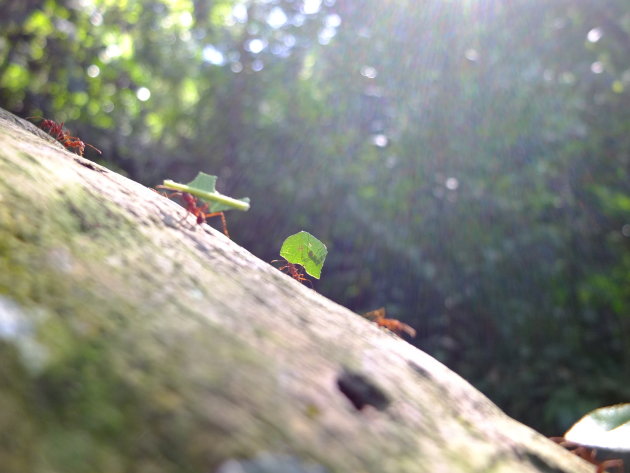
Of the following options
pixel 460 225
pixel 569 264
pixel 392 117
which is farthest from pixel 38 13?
pixel 569 264

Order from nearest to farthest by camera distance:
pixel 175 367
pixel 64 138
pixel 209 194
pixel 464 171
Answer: pixel 175 367
pixel 209 194
pixel 64 138
pixel 464 171

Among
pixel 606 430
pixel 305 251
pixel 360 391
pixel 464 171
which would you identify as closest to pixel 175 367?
pixel 360 391

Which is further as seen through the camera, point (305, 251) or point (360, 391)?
point (305, 251)

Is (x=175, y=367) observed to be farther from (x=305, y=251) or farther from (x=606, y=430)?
(x=606, y=430)

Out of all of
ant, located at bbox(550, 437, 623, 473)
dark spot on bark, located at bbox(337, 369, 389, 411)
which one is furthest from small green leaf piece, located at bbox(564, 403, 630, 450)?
dark spot on bark, located at bbox(337, 369, 389, 411)

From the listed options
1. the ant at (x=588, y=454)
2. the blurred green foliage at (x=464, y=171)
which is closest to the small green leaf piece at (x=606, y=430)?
the ant at (x=588, y=454)

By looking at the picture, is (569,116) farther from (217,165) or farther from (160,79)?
(160,79)
